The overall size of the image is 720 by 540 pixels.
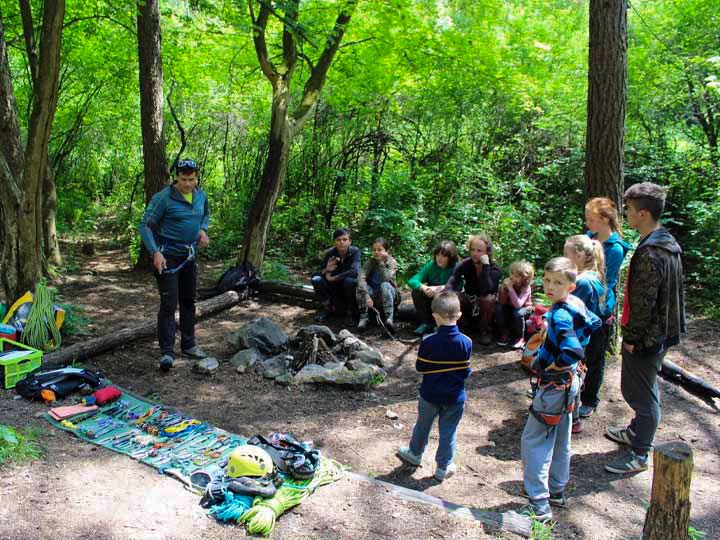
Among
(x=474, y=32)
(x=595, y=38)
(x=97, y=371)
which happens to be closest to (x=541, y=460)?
(x=97, y=371)

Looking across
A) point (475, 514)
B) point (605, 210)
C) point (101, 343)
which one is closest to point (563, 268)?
point (605, 210)

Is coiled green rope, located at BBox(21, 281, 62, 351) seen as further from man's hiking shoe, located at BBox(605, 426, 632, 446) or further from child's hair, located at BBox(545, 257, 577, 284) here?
man's hiking shoe, located at BBox(605, 426, 632, 446)

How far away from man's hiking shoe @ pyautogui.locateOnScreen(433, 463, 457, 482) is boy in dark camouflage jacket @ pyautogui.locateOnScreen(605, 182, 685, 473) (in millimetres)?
1061

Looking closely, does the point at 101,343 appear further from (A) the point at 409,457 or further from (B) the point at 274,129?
(B) the point at 274,129

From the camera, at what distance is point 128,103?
1299 centimetres

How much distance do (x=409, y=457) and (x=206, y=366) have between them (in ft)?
7.62

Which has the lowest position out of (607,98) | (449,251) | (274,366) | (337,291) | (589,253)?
(274,366)

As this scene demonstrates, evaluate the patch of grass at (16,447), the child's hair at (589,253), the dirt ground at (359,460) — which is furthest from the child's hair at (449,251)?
the patch of grass at (16,447)

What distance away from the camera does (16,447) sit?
332 cm

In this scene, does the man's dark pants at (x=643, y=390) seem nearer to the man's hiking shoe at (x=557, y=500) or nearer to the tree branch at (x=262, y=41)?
the man's hiking shoe at (x=557, y=500)

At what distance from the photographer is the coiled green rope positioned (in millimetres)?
5305

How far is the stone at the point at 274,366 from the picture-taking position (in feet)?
17.2

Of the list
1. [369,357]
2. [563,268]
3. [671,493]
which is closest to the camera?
[671,493]

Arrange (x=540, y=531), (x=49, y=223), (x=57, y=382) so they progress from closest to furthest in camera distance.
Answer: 1. (x=540, y=531)
2. (x=57, y=382)
3. (x=49, y=223)
